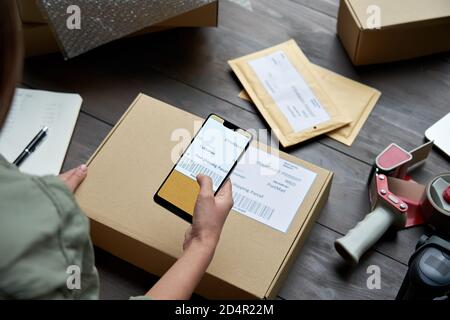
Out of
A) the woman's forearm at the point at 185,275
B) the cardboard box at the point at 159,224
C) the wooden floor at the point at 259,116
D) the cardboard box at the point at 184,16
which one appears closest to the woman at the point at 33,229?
the woman's forearm at the point at 185,275

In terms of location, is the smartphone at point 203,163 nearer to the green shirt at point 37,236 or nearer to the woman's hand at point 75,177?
the woman's hand at point 75,177

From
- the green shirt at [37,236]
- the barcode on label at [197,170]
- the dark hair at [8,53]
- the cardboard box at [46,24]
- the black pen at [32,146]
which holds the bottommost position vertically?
the black pen at [32,146]

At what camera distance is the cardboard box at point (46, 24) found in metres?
1.02

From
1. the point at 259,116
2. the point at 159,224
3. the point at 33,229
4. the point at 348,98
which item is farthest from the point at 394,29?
the point at 33,229

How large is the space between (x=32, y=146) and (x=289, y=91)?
452 millimetres

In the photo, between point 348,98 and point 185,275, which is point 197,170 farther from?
point 348,98

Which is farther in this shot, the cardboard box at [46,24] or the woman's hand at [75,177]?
the cardboard box at [46,24]

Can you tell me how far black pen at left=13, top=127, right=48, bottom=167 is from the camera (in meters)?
0.95

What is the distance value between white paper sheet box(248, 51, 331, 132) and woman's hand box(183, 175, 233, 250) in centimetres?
30

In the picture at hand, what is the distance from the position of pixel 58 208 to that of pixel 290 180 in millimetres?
453

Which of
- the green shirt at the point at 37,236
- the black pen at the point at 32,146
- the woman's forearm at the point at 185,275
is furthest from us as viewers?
the black pen at the point at 32,146

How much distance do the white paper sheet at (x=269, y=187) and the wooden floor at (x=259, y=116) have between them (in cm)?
8

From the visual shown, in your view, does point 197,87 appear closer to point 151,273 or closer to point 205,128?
point 205,128
